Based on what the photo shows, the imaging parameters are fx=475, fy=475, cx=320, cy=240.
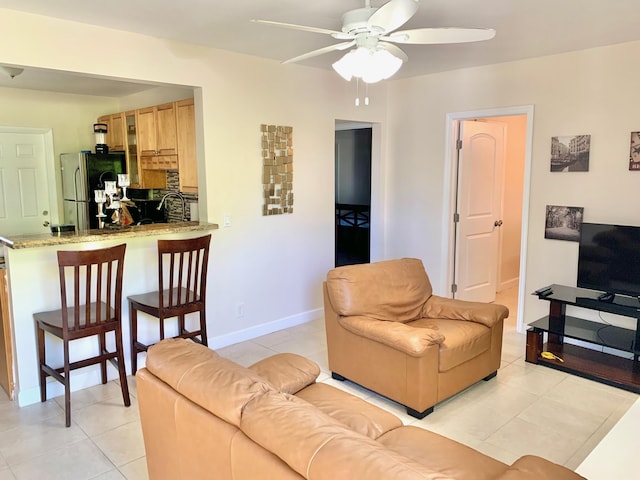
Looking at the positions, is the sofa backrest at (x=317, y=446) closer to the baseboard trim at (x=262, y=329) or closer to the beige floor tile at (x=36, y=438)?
the beige floor tile at (x=36, y=438)

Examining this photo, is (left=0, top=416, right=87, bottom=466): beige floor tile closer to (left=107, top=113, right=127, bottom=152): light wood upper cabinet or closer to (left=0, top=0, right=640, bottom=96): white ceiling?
(left=0, top=0, right=640, bottom=96): white ceiling

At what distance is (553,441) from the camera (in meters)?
2.78

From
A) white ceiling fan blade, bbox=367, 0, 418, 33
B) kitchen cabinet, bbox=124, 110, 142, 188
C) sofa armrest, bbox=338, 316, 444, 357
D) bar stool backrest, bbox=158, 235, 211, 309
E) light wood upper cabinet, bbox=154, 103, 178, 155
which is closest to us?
white ceiling fan blade, bbox=367, 0, 418, 33

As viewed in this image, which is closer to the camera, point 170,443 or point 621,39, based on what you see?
point 170,443

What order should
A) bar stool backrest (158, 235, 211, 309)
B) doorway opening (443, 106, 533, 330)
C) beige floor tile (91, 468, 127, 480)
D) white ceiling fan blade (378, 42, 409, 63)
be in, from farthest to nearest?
doorway opening (443, 106, 533, 330), bar stool backrest (158, 235, 211, 309), white ceiling fan blade (378, 42, 409, 63), beige floor tile (91, 468, 127, 480)

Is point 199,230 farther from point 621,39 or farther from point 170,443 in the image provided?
point 621,39

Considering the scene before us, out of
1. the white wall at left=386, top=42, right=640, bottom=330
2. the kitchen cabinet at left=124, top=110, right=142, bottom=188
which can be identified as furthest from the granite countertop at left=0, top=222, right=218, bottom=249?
the white wall at left=386, top=42, right=640, bottom=330

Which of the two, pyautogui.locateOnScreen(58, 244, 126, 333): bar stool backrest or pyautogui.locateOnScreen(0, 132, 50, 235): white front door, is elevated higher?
pyautogui.locateOnScreen(0, 132, 50, 235): white front door

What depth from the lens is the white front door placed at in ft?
18.6

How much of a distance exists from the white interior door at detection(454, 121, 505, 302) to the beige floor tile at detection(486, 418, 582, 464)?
2439 millimetres

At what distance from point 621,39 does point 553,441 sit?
9.93 ft

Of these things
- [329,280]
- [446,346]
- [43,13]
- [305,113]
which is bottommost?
[446,346]

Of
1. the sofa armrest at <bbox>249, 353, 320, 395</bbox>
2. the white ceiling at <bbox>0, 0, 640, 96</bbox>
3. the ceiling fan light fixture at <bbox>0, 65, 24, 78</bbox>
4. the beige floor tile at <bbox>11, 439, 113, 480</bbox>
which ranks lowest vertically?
the beige floor tile at <bbox>11, 439, 113, 480</bbox>

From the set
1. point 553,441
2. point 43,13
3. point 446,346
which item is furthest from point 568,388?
point 43,13
